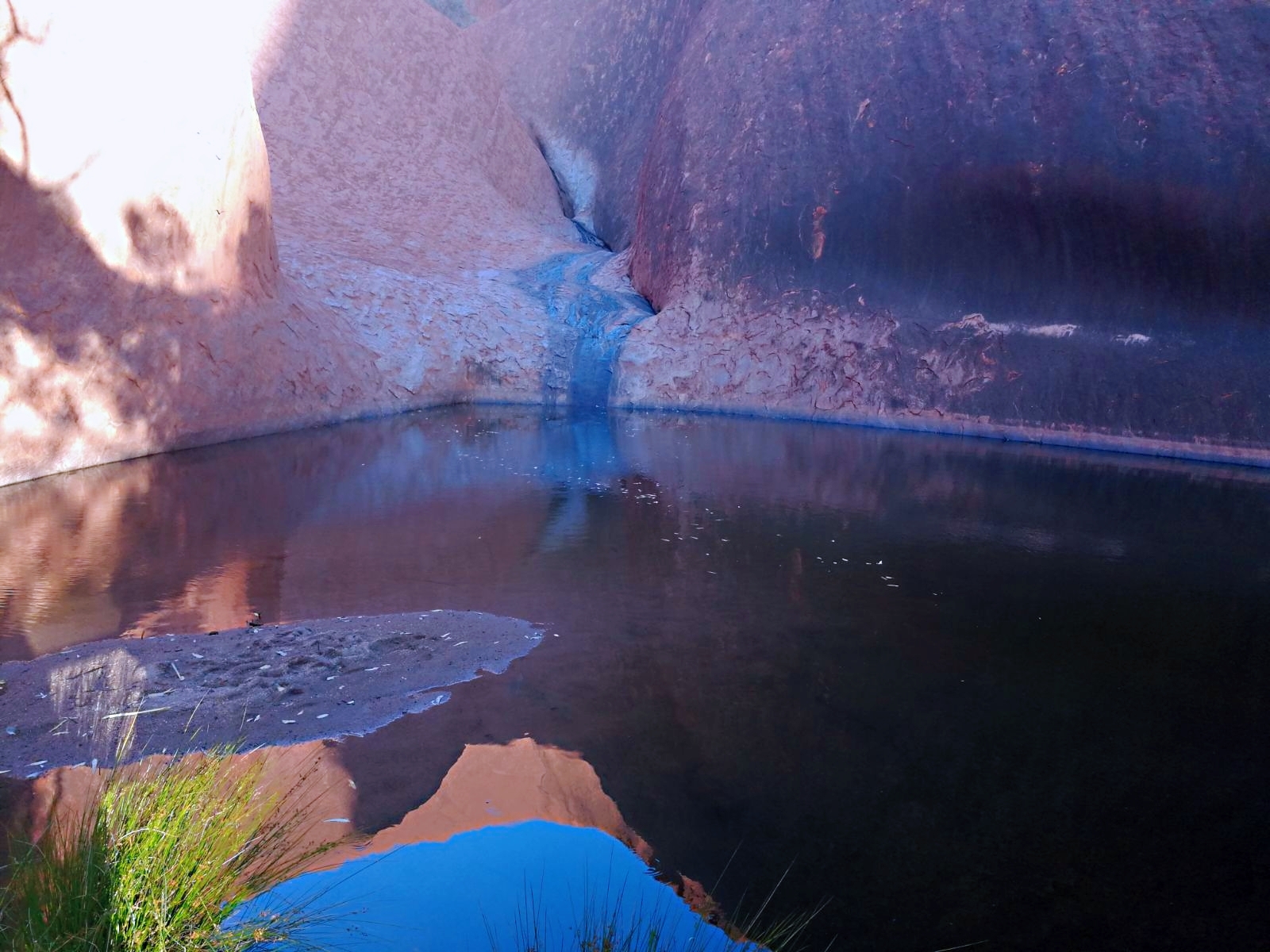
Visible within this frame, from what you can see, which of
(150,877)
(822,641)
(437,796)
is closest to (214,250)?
(822,641)

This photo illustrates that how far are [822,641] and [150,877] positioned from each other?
3211mm

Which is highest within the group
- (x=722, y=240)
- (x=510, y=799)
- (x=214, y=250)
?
(x=722, y=240)

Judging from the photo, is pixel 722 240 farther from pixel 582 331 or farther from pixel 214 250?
pixel 214 250

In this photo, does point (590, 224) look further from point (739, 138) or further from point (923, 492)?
point (923, 492)

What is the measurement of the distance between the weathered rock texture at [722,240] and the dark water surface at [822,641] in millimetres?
1690

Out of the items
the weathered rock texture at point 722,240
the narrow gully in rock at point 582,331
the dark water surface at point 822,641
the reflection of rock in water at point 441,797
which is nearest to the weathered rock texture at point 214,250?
the weathered rock texture at point 722,240

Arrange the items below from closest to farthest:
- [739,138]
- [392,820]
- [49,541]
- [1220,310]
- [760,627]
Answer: [392,820] < [760,627] < [49,541] < [1220,310] < [739,138]

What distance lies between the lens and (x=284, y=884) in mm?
2566

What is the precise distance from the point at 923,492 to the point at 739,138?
8.09 metres

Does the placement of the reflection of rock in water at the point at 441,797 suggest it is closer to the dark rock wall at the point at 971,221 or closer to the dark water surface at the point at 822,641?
the dark water surface at the point at 822,641

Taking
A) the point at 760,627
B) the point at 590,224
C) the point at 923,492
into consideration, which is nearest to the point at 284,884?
the point at 760,627

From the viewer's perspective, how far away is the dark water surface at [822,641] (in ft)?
9.55

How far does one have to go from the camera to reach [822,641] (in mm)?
4672

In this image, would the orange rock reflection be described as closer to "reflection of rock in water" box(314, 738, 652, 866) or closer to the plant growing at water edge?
"reflection of rock in water" box(314, 738, 652, 866)
